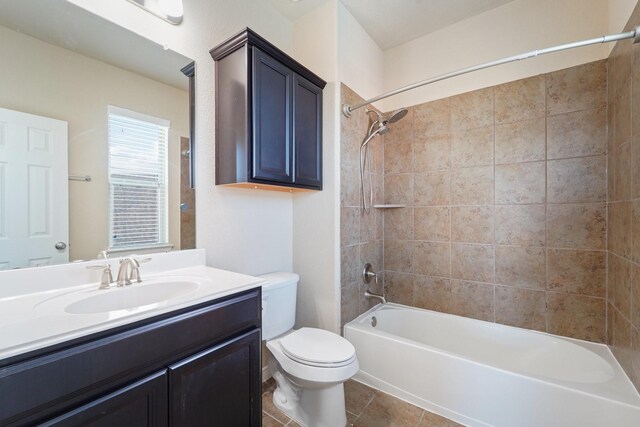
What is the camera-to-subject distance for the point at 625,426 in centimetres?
116

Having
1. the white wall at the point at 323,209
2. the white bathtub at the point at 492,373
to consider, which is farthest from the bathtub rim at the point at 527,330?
the white wall at the point at 323,209

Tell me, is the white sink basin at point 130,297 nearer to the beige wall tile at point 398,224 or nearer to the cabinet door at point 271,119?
the cabinet door at point 271,119

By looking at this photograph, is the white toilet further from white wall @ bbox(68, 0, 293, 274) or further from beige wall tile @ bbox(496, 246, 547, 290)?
beige wall tile @ bbox(496, 246, 547, 290)

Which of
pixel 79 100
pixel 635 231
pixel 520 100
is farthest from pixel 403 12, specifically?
pixel 79 100

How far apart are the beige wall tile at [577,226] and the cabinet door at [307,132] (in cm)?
156

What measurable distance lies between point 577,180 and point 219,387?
228 centimetres

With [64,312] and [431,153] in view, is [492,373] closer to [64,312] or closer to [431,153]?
[431,153]

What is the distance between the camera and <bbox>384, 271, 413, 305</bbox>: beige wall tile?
2.31 meters

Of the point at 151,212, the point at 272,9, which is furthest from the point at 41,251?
the point at 272,9

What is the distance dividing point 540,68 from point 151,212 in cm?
255

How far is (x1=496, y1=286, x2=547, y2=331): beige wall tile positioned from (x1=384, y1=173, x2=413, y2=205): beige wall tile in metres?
0.95

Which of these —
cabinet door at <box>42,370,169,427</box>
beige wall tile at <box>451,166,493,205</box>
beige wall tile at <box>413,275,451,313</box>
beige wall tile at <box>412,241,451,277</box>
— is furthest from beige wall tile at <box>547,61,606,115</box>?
cabinet door at <box>42,370,169,427</box>

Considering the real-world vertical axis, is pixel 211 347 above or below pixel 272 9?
below

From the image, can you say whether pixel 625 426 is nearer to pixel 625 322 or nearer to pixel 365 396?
pixel 625 322
